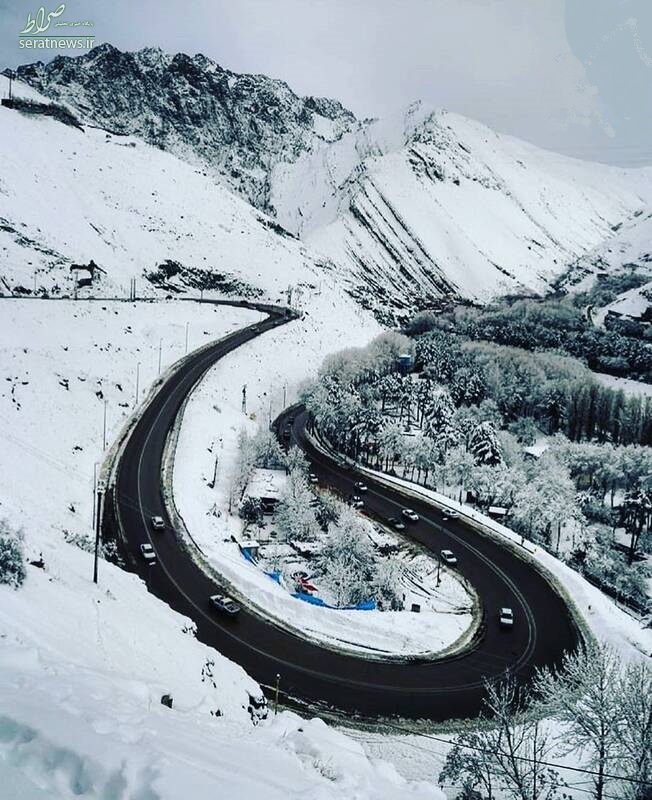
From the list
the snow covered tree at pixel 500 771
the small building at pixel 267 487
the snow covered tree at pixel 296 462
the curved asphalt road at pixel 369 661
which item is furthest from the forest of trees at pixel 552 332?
the snow covered tree at pixel 500 771

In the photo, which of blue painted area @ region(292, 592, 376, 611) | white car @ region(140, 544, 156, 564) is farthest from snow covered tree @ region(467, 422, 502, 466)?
white car @ region(140, 544, 156, 564)

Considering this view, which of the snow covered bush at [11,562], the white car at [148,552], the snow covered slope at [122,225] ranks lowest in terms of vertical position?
the white car at [148,552]

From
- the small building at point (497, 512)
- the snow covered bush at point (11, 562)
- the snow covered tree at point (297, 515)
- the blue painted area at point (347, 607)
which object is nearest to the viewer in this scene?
the snow covered bush at point (11, 562)

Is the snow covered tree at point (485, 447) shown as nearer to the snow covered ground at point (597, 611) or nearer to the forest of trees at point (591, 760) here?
the snow covered ground at point (597, 611)

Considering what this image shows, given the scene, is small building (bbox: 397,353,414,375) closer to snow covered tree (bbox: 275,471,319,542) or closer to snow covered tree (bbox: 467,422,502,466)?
snow covered tree (bbox: 467,422,502,466)

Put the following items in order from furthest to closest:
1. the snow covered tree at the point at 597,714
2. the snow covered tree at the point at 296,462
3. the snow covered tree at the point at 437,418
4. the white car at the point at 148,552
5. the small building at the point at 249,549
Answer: the snow covered tree at the point at 437,418, the snow covered tree at the point at 296,462, the small building at the point at 249,549, the white car at the point at 148,552, the snow covered tree at the point at 597,714

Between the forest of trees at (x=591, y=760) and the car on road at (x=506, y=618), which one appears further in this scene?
the car on road at (x=506, y=618)

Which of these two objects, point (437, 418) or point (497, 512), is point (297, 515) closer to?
point (497, 512)
